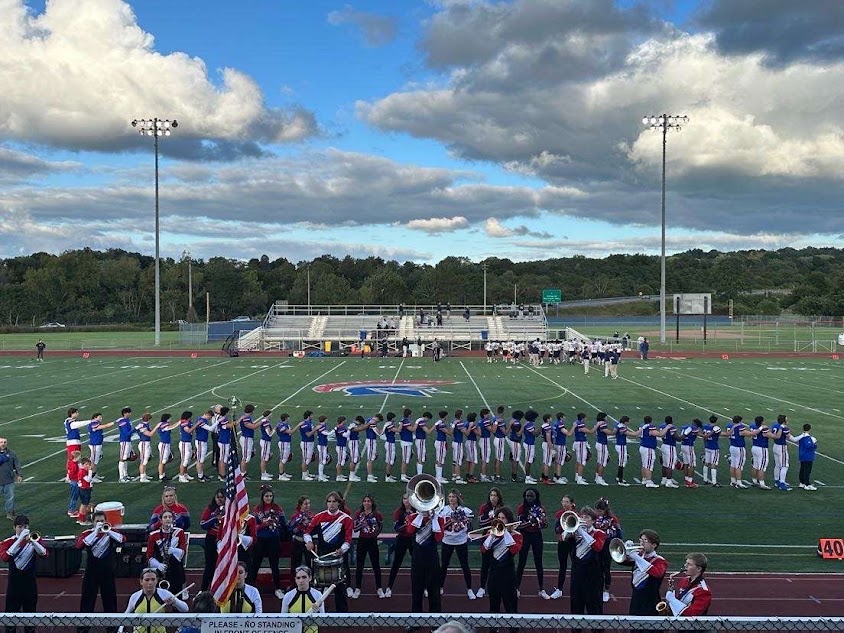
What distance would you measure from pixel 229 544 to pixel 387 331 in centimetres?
4430

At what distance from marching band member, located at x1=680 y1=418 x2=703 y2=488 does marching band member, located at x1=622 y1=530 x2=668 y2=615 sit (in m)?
7.47

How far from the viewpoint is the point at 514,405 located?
23.3m

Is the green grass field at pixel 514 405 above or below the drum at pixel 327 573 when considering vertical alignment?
below

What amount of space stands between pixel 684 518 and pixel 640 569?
563 centimetres

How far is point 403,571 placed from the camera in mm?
9695

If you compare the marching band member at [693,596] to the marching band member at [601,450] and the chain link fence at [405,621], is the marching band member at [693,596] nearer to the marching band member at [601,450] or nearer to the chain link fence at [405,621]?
the chain link fence at [405,621]

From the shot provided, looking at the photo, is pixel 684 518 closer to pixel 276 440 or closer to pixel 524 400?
pixel 276 440

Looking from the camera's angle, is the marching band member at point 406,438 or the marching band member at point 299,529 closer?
the marching band member at point 299,529

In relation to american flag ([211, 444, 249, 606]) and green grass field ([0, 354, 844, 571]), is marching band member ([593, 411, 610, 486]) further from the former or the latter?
american flag ([211, 444, 249, 606])

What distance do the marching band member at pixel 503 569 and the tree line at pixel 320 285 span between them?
78.9 m

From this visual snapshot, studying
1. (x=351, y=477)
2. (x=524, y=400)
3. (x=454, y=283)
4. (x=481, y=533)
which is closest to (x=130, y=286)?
(x=454, y=283)

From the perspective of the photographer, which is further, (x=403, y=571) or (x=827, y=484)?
(x=827, y=484)

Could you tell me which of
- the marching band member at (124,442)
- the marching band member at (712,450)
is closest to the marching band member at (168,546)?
the marching band member at (124,442)

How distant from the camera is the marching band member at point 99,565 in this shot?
742 centimetres
